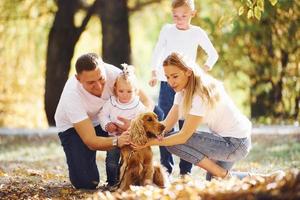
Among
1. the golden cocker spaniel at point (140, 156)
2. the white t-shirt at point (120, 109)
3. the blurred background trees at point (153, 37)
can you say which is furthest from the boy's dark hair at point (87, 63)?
the blurred background trees at point (153, 37)

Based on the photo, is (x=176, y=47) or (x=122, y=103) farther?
(x=176, y=47)

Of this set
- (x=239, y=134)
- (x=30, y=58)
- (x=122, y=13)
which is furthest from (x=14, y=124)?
(x=239, y=134)

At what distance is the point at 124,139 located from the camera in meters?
6.54

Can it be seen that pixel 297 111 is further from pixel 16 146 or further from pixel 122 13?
pixel 16 146

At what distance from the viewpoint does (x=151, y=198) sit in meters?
5.44

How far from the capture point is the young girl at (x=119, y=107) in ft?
22.6

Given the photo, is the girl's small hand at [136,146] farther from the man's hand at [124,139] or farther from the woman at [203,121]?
the woman at [203,121]

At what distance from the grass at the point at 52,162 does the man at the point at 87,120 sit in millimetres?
273

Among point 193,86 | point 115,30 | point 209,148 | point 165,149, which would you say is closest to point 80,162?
point 165,149

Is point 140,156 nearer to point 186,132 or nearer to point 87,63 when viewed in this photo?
point 186,132

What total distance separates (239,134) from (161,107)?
1.24 meters

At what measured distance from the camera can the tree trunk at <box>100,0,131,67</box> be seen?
14820mm

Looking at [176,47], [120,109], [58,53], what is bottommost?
[120,109]

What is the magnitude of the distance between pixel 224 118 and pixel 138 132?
1021 mm
